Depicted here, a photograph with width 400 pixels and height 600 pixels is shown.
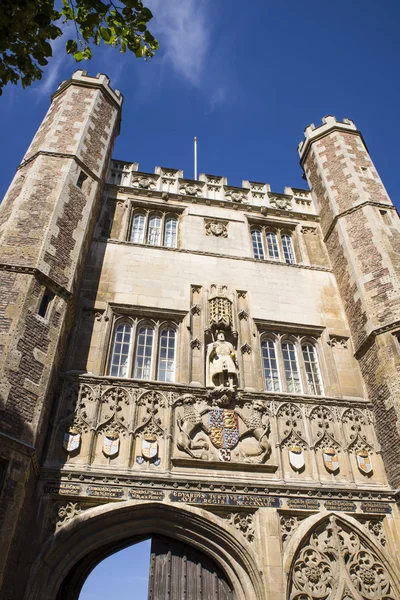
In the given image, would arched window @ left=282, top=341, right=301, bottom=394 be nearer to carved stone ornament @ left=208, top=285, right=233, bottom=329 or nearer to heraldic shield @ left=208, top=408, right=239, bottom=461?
carved stone ornament @ left=208, top=285, right=233, bottom=329

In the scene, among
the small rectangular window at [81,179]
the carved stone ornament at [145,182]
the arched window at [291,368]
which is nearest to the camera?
the arched window at [291,368]

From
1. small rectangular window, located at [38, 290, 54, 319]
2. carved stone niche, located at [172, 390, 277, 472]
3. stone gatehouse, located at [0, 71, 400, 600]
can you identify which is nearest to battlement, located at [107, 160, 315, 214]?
stone gatehouse, located at [0, 71, 400, 600]

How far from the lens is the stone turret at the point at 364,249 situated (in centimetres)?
1046

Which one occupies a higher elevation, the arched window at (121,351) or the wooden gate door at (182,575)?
the arched window at (121,351)

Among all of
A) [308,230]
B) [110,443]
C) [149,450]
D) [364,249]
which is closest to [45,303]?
[110,443]

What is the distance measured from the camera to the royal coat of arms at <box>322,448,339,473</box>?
9820mm

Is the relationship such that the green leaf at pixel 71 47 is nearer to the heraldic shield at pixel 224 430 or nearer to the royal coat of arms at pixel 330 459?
the heraldic shield at pixel 224 430

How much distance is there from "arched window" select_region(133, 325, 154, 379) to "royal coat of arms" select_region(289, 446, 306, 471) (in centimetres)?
354

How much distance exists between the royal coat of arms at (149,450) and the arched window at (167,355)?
1644 millimetres

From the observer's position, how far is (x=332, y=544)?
8.88 m

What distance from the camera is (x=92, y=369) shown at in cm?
1048

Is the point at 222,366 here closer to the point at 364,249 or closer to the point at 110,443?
the point at 110,443

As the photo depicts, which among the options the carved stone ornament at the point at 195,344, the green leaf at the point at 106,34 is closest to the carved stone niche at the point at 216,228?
the carved stone ornament at the point at 195,344

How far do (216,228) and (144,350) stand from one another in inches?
207
